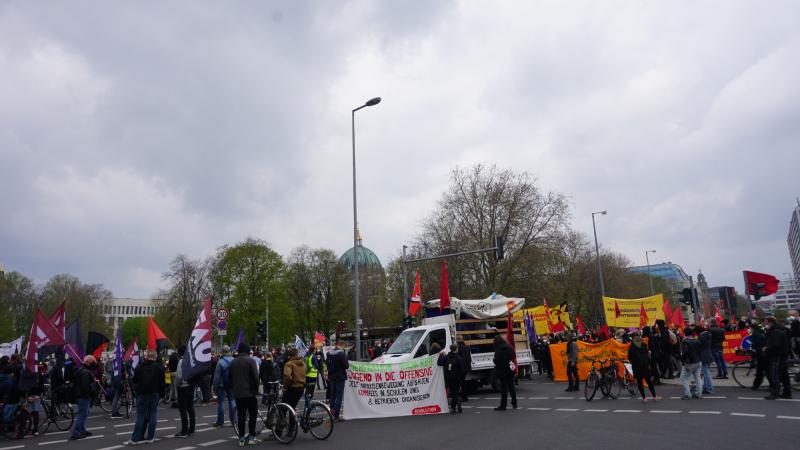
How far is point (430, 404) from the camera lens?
43.1 feet

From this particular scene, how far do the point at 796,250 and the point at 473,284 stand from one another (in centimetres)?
14950

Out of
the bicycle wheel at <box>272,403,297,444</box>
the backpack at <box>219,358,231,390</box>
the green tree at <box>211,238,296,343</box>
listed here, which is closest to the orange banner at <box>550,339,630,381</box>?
the bicycle wheel at <box>272,403,297,444</box>

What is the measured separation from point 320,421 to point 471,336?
30.0ft

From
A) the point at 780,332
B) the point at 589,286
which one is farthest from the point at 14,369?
the point at 589,286

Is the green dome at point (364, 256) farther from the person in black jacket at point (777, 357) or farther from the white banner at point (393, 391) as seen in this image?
the person in black jacket at point (777, 357)

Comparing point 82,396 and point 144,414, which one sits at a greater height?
point 82,396

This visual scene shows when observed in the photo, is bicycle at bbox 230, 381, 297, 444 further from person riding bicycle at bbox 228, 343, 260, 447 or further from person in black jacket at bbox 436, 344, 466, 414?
person in black jacket at bbox 436, 344, 466, 414

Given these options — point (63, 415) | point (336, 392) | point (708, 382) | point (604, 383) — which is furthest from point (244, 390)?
point (708, 382)

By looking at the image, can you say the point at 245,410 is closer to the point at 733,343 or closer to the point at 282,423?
the point at 282,423

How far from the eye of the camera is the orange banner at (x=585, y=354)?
55.2 ft

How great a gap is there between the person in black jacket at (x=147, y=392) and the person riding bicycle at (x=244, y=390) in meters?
1.72

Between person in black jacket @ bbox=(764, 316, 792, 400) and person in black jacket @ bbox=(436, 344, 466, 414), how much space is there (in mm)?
6722

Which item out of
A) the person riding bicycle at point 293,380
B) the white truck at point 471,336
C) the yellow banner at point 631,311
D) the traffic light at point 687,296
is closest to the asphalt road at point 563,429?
the person riding bicycle at point 293,380

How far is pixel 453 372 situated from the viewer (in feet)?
43.1
